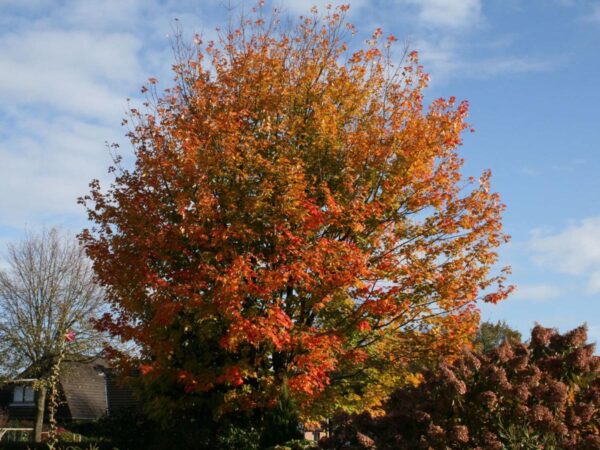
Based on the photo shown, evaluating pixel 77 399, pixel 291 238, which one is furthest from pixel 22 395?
pixel 291 238

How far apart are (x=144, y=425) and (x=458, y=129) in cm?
1234

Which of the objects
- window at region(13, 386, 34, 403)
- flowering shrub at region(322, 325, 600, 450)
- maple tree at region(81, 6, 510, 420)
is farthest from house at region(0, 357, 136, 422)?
flowering shrub at region(322, 325, 600, 450)

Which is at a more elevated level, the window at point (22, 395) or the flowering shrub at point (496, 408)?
the window at point (22, 395)

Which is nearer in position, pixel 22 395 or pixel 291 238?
pixel 291 238

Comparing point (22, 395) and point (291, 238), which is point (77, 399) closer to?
point (22, 395)

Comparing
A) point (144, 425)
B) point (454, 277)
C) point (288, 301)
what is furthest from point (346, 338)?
point (144, 425)

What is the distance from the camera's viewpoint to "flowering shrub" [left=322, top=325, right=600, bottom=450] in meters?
9.54

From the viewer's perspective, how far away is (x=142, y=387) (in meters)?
15.7

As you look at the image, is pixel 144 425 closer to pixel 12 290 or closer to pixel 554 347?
pixel 554 347

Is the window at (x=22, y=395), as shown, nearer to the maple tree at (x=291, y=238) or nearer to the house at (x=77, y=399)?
the house at (x=77, y=399)

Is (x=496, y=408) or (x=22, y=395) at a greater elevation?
(x=22, y=395)

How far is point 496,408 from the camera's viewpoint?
9984 millimetres

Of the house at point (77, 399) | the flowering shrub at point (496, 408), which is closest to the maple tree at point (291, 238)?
the flowering shrub at point (496, 408)

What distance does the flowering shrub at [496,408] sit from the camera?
31.3 feet
